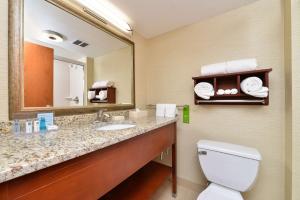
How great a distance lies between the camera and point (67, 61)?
1.12 meters

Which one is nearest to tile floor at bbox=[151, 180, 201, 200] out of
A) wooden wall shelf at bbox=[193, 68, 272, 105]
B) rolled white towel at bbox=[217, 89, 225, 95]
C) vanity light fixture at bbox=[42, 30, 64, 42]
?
wooden wall shelf at bbox=[193, 68, 272, 105]

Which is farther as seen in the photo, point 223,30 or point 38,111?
point 223,30

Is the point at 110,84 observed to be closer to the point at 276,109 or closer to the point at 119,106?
the point at 119,106

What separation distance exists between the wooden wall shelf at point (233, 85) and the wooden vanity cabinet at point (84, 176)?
86 centimetres

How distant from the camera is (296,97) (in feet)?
3.18

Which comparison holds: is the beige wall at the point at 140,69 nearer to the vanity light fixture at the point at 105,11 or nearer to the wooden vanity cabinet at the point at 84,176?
the vanity light fixture at the point at 105,11

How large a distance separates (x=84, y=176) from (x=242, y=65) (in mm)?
1401

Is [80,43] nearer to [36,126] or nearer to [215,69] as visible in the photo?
[36,126]

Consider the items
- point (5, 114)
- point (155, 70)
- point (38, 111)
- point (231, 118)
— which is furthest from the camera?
point (155, 70)

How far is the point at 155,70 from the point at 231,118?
112cm

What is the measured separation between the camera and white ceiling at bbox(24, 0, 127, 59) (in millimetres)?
891

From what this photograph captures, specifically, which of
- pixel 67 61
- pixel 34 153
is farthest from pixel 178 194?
pixel 67 61

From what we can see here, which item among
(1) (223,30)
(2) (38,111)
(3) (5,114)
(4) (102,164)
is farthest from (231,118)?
(3) (5,114)

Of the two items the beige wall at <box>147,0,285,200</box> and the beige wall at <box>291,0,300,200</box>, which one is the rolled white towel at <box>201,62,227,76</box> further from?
the beige wall at <box>291,0,300,200</box>
